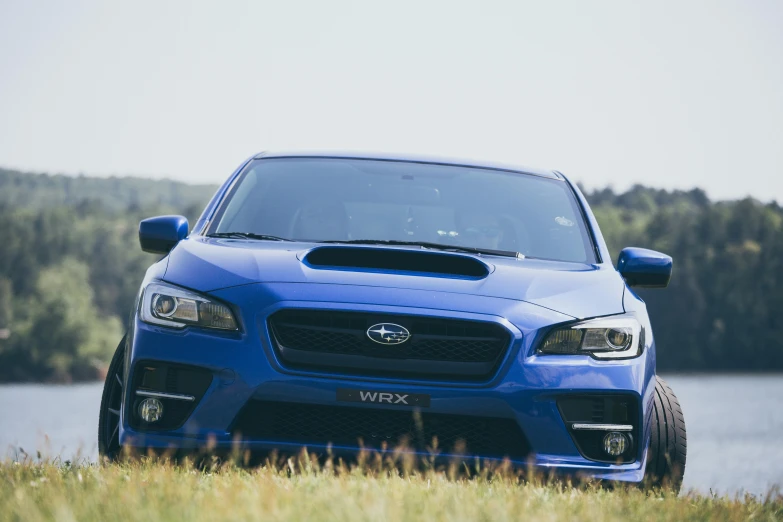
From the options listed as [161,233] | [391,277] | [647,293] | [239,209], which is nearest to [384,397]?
[391,277]

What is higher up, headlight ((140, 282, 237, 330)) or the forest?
headlight ((140, 282, 237, 330))

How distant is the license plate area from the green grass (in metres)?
0.25

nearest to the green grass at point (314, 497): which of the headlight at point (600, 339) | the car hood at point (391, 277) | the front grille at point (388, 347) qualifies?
the front grille at point (388, 347)

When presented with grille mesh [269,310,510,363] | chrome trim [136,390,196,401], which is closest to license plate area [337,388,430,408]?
grille mesh [269,310,510,363]

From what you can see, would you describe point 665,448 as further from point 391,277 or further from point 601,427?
point 391,277

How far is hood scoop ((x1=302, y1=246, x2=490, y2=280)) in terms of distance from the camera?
4.87 meters

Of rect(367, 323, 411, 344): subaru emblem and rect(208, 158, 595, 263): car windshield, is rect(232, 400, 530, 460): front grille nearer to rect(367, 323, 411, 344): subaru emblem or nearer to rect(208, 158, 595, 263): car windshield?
rect(367, 323, 411, 344): subaru emblem

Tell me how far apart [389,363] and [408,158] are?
228 cm

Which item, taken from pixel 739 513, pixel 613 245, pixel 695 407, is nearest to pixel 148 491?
pixel 739 513

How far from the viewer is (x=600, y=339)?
4656 millimetres

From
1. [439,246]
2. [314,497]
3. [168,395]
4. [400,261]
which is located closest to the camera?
[314,497]

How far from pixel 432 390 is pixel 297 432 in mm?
552

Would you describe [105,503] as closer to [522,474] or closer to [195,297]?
[195,297]

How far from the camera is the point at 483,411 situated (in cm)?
443
